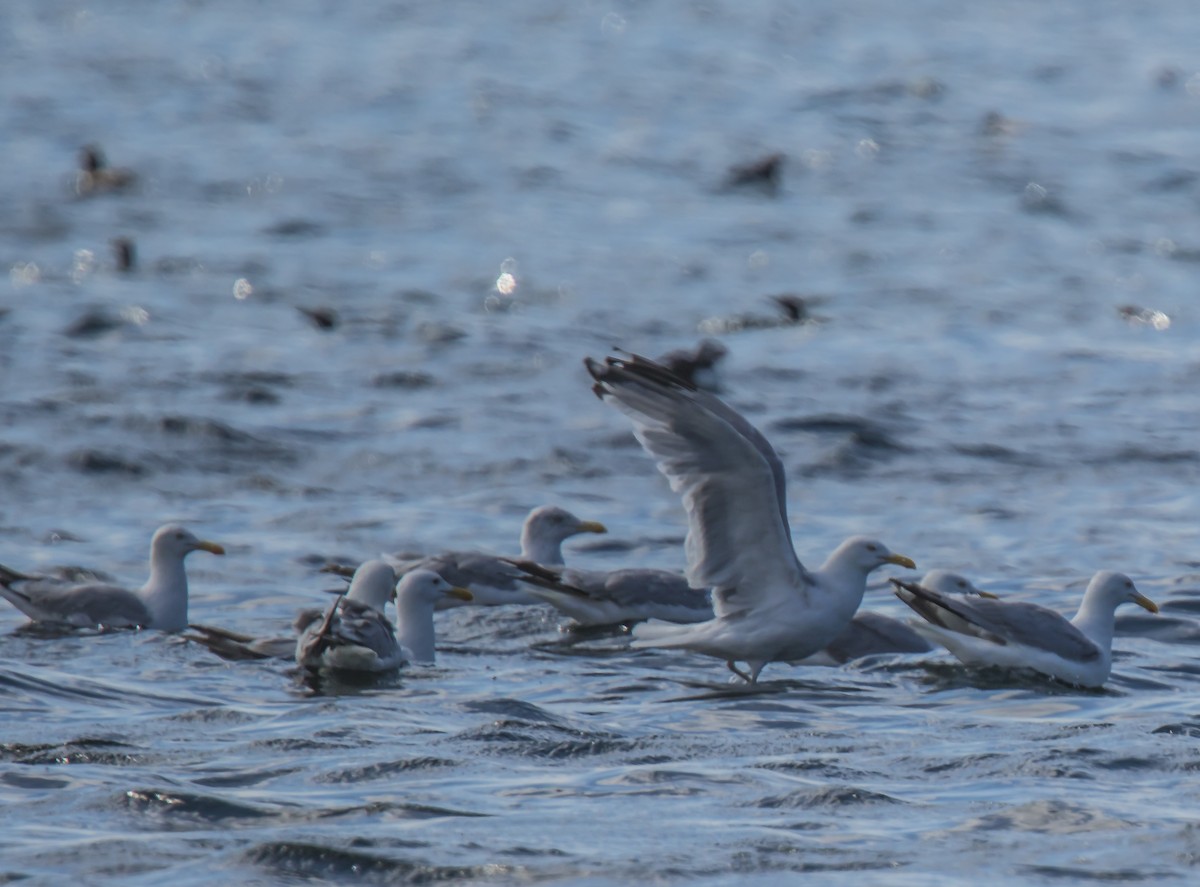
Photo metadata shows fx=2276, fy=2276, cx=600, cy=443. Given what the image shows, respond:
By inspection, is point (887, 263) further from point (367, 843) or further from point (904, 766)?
point (367, 843)

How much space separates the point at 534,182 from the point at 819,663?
21.9 metres

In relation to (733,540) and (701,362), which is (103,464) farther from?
(733,540)

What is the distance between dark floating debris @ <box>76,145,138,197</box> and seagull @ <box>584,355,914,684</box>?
69.6 ft

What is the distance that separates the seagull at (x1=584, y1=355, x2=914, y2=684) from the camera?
11008 millimetres

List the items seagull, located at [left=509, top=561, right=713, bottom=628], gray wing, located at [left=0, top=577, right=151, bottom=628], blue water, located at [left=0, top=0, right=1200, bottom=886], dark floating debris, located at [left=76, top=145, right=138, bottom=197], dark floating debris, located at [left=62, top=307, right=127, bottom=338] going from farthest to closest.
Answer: dark floating debris, located at [left=76, top=145, right=138, bottom=197], dark floating debris, located at [left=62, top=307, right=127, bottom=338], seagull, located at [left=509, top=561, right=713, bottom=628], gray wing, located at [left=0, top=577, right=151, bottom=628], blue water, located at [left=0, top=0, right=1200, bottom=886]

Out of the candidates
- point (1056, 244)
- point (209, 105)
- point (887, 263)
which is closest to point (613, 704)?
point (887, 263)

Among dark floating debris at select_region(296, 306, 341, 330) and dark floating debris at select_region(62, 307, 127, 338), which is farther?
dark floating debris at select_region(296, 306, 341, 330)

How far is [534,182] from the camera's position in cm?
3409

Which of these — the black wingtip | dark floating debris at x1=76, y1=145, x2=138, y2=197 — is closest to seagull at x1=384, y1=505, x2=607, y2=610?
the black wingtip

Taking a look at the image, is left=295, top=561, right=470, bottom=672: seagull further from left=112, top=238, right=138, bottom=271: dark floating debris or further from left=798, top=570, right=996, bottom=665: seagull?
left=112, top=238, right=138, bottom=271: dark floating debris

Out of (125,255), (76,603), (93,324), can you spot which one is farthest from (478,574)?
(125,255)

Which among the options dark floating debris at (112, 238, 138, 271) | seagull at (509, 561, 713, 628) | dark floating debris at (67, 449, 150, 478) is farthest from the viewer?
dark floating debris at (112, 238, 138, 271)

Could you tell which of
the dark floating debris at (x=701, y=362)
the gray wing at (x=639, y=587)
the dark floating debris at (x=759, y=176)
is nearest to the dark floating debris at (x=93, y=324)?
the dark floating debris at (x=701, y=362)

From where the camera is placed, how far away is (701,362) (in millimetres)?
21359
